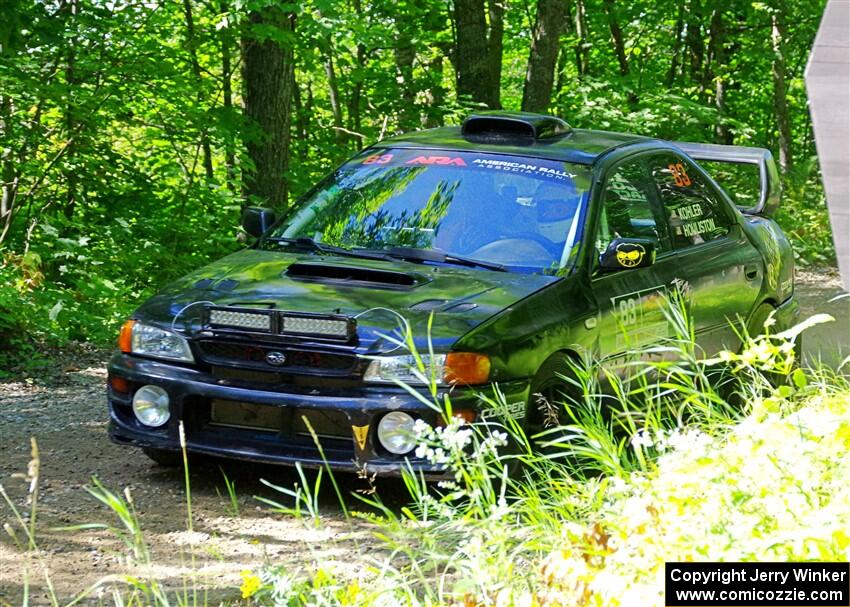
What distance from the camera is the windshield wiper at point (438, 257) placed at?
21.2 ft

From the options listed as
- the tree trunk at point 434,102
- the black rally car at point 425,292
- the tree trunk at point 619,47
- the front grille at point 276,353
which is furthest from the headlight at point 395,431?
the tree trunk at point 619,47

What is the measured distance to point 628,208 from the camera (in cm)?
716

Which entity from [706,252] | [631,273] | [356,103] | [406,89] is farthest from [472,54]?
[631,273]

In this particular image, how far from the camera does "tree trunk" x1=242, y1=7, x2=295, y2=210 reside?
44.5ft

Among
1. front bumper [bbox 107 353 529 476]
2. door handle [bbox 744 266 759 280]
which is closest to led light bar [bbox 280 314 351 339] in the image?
front bumper [bbox 107 353 529 476]

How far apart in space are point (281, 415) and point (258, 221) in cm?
182

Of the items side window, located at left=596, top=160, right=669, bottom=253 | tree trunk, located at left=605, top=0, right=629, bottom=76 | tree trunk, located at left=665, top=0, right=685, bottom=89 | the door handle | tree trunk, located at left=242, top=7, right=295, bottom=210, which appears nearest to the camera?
side window, located at left=596, top=160, right=669, bottom=253

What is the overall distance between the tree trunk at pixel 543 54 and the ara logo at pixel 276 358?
40.8 ft

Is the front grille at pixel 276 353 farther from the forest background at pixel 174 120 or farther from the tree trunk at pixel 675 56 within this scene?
the tree trunk at pixel 675 56

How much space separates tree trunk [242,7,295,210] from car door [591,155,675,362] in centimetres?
656

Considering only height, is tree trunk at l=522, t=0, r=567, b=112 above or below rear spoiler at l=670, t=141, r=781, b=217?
above

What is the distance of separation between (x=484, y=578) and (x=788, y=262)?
19.1 feet

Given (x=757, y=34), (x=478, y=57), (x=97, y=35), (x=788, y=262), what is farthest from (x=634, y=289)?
(x=757, y=34)

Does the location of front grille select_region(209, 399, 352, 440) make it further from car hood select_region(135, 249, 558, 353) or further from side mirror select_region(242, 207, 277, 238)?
side mirror select_region(242, 207, 277, 238)
